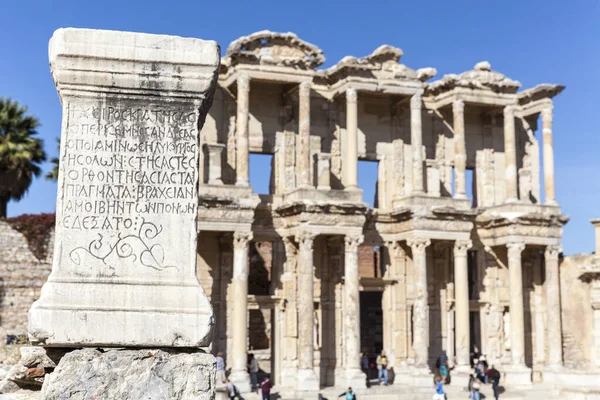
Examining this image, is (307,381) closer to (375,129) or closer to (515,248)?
(515,248)

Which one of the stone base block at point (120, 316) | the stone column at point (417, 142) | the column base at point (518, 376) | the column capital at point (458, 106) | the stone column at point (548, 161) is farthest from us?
the stone column at point (548, 161)

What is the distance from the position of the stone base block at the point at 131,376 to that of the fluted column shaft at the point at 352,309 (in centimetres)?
2127

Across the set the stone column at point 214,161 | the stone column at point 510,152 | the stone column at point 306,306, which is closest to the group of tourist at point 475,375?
the stone column at point 306,306

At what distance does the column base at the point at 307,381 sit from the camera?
25547mm

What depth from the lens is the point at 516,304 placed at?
28.7m

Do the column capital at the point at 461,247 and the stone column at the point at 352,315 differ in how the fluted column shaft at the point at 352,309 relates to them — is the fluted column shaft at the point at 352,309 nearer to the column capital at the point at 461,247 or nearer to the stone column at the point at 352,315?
the stone column at the point at 352,315

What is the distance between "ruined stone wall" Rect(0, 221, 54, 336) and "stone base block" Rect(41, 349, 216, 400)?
24995mm

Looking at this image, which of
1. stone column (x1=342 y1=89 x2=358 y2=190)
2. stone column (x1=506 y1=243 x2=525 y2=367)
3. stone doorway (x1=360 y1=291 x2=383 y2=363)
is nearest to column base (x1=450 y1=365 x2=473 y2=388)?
stone column (x1=506 y1=243 x2=525 y2=367)

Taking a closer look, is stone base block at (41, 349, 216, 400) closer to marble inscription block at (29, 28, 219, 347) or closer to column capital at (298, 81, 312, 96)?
marble inscription block at (29, 28, 219, 347)

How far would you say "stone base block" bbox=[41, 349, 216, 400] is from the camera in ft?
16.2

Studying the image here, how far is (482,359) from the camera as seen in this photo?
1083 inches

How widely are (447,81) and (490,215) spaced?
481 centimetres

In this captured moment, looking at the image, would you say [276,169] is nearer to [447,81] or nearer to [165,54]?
[447,81]

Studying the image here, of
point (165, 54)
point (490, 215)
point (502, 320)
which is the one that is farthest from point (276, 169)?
point (165, 54)
